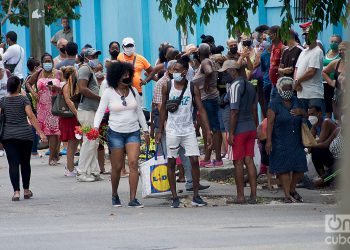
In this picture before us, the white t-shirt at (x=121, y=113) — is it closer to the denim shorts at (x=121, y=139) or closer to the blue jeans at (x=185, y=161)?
the denim shorts at (x=121, y=139)

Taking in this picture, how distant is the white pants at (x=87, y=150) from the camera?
1526cm

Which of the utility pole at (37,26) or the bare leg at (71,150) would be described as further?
the utility pole at (37,26)

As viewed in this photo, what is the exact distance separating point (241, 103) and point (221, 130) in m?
3.48

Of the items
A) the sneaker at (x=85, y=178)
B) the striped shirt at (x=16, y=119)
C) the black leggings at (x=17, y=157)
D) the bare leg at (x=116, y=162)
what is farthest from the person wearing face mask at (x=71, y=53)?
the bare leg at (x=116, y=162)

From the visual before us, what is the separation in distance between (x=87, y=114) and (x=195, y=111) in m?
3.10

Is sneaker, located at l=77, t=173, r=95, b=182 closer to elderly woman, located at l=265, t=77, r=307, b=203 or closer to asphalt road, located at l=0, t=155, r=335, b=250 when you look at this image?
asphalt road, located at l=0, t=155, r=335, b=250

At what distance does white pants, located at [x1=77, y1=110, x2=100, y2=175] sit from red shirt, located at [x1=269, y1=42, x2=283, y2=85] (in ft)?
10.4

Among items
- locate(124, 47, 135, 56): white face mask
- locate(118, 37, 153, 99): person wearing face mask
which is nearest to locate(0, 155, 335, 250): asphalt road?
locate(118, 37, 153, 99): person wearing face mask

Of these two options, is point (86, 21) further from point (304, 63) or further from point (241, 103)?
point (241, 103)

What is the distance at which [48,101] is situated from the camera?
736 inches

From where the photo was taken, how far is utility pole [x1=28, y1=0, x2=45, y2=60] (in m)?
22.0

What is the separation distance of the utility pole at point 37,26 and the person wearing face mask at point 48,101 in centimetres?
315

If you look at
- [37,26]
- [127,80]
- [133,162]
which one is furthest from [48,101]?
[133,162]

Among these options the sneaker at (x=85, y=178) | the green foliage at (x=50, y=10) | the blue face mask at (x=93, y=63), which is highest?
the green foliage at (x=50, y=10)
